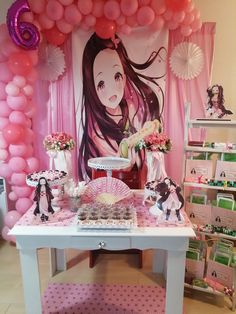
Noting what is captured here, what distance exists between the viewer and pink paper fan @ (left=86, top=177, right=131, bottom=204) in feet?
6.31

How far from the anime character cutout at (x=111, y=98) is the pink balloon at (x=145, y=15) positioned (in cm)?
32

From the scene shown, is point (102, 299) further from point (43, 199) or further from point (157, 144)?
point (157, 144)

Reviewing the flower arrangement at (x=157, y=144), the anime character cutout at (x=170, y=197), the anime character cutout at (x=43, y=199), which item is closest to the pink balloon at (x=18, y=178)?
the anime character cutout at (x=43, y=199)

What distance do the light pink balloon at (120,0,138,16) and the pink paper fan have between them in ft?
4.59

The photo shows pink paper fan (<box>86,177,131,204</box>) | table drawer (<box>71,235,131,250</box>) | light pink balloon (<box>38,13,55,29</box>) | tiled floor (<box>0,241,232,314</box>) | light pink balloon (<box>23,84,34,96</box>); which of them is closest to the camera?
table drawer (<box>71,235,131,250</box>)

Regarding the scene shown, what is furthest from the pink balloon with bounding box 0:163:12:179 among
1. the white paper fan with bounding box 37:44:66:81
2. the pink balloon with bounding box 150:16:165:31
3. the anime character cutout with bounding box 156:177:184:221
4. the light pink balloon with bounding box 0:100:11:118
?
the pink balloon with bounding box 150:16:165:31

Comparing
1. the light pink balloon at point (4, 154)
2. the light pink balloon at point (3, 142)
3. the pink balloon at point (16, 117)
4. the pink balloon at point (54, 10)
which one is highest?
the pink balloon at point (54, 10)

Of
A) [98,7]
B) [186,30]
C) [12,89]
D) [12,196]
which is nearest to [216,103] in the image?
[186,30]

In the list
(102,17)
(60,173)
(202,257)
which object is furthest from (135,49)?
(202,257)

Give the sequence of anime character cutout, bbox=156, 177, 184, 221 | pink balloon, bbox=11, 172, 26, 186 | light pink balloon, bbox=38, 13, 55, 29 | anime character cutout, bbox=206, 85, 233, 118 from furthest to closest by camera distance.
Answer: pink balloon, bbox=11, 172, 26, 186, light pink balloon, bbox=38, 13, 55, 29, anime character cutout, bbox=206, 85, 233, 118, anime character cutout, bbox=156, 177, 184, 221

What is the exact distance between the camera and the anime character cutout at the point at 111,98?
269 centimetres

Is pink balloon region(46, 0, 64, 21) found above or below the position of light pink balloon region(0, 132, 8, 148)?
above

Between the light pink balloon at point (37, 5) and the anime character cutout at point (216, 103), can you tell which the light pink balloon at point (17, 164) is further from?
the anime character cutout at point (216, 103)

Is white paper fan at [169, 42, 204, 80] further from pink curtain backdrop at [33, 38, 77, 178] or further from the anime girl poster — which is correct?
pink curtain backdrop at [33, 38, 77, 178]
